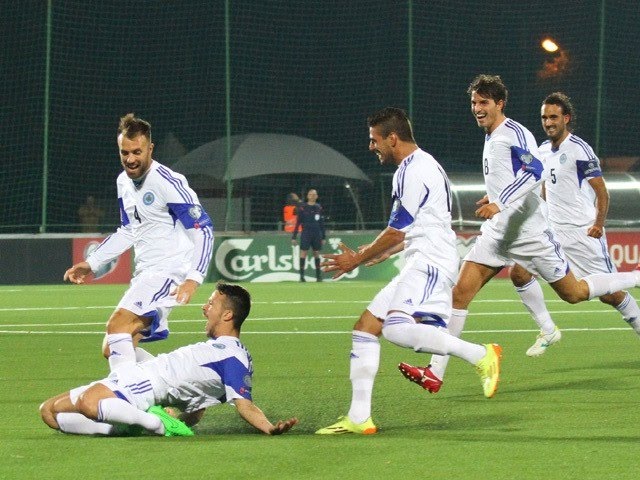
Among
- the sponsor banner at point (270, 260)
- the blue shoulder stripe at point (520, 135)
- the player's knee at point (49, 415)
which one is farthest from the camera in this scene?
the sponsor banner at point (270, 260)

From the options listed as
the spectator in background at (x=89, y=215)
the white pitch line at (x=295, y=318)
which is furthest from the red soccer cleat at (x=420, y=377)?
the spectator in background at (x=89, y=215)

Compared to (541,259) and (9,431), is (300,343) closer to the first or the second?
(541,259)

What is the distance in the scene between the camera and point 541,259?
10422 mm

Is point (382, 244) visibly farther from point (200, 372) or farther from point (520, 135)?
point (520, 135)

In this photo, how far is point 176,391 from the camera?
754 centimetres

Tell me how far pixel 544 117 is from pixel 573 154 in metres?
0.44

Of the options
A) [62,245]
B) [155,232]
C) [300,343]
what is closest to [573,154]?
[300,343]

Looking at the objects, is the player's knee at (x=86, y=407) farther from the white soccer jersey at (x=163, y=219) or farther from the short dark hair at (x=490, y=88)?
the short dark hair at (x=490, y=88)

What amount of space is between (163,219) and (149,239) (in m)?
0.17

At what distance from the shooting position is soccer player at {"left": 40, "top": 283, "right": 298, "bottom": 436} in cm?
726

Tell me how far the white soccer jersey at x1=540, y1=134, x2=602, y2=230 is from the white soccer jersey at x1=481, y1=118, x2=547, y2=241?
4.80 feet

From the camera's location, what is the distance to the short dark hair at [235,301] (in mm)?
7684

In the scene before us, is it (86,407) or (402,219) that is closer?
(86,407)

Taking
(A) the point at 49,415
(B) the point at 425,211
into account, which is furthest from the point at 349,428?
(A) the point at 49,415
